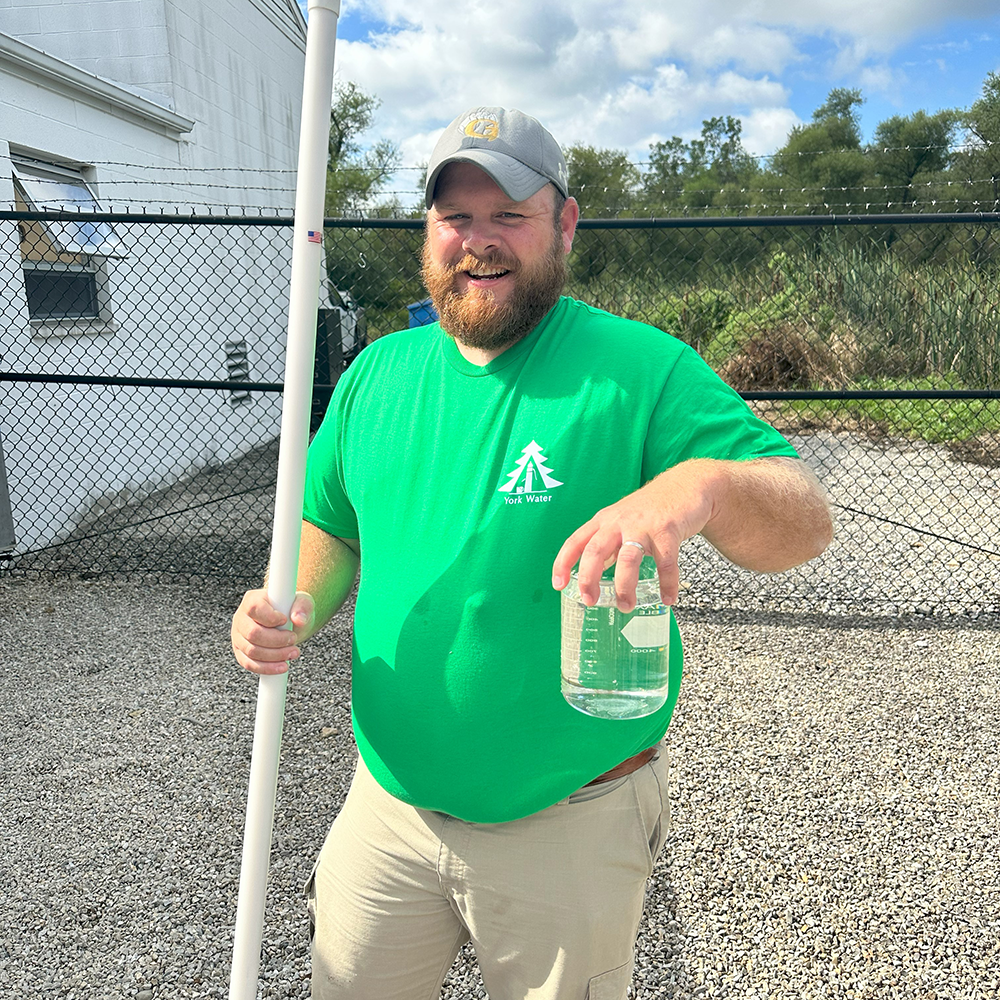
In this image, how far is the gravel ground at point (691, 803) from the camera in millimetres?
2695

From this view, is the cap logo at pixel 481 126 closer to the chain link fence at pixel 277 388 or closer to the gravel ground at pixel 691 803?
the gravel ground at pixel 691 803

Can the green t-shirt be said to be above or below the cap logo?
below

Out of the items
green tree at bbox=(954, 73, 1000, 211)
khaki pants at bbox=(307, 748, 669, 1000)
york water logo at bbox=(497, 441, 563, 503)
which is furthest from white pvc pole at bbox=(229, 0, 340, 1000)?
green tree at bbox=(954, 73, 1000, 211)

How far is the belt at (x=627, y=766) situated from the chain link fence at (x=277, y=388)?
3.61 metres

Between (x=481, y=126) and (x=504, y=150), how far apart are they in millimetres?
75

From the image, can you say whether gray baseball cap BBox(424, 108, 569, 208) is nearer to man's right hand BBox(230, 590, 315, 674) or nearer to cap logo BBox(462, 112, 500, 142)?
cap logo BBox(462, 112, 500, 142)

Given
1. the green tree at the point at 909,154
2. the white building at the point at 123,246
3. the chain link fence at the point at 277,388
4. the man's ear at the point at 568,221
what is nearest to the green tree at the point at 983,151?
the green tree at the point at 909,154

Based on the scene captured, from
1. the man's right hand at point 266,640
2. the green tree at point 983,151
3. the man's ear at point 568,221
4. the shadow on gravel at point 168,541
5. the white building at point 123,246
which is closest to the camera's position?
the man's right hand at point 266,640

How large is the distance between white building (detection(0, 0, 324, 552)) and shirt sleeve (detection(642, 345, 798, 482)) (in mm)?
5864

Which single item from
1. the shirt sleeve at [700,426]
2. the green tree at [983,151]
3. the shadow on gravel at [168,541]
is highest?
the green tree at [983,151]

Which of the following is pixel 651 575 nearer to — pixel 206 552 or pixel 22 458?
pixel 206 552

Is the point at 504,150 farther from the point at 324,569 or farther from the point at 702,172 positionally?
the point at 702,172

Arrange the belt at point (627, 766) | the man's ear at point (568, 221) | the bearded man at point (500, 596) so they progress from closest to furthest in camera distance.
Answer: the bearded man at point (500, 596) → the belt at point (627, 766) → the man's ear at point (568, 221)

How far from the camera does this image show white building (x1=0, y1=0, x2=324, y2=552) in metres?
7.27
